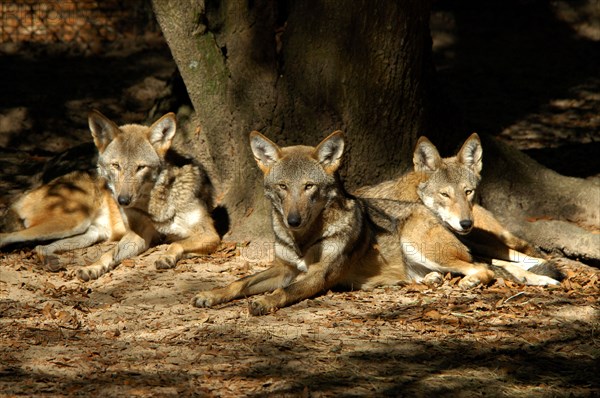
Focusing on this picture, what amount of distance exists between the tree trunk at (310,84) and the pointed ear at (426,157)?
0.29 metres

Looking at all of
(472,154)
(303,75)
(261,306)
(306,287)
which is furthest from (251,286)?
(472,154)

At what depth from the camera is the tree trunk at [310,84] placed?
7891 mm

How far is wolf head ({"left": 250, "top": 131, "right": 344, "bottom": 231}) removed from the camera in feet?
22.8

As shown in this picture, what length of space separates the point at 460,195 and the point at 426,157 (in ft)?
1.89

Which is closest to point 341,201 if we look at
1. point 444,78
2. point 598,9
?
point 444,78

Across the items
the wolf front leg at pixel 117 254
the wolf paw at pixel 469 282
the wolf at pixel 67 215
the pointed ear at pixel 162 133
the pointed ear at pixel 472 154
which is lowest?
the wolf paw at pixel 469 282

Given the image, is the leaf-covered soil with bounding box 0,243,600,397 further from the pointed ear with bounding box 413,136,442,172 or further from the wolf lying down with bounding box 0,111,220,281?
the pointed ear with bounding box 413,136,442,172

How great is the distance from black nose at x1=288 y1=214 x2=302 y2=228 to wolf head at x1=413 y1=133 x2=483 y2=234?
1922mm

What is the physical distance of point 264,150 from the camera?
731cm

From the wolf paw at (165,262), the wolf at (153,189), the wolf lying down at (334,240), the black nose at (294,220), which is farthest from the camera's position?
the wolf at (153,189)

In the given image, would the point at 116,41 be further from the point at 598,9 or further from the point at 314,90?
the point at 598,9

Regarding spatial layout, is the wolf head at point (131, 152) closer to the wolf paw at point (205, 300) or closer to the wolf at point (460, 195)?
the wolf paw at point (205, 300)

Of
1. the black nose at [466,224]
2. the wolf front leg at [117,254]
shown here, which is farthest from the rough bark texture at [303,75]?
the black nose at [466,224]

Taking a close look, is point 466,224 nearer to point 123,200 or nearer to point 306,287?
point 306,287
